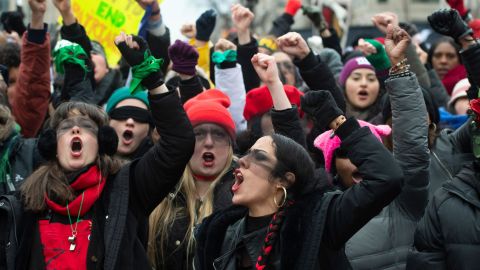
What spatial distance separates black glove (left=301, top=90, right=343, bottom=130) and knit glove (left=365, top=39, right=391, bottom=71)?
2.14 m

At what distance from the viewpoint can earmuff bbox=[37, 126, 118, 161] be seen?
5328 millimetres

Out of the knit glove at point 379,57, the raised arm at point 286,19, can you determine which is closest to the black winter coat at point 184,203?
the knit glove at point 379,57

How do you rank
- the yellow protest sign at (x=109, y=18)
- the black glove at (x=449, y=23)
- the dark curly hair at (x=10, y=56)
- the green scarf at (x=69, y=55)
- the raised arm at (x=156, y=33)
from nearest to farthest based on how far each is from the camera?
1. the black glove at (x=449, y=23)
2. the green scarf at (x=69, y=55)
3. the raised arm at (x=156, y=33)
4. the dark curly hair at (x=10, y=56)
5. the yellow protest sign at (x=109, y=18)

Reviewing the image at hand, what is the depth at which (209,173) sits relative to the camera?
595 cm

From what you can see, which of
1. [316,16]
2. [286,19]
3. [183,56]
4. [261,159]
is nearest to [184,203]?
[183,56]

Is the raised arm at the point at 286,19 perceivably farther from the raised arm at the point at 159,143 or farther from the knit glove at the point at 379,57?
the raised arm at the point at 159,143

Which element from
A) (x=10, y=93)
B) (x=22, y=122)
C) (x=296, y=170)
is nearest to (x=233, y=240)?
(x=296, y=170)

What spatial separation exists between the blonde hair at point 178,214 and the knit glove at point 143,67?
3.08 feet

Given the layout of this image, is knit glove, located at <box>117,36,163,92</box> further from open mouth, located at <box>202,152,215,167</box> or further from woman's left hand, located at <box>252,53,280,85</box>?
open mouth, located at <box>202,152,215,167</box>

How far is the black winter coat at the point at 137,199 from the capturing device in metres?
4.94

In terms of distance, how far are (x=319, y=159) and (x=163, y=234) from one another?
115 centimetres

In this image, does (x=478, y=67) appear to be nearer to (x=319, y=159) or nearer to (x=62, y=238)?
(x=319, y=159)

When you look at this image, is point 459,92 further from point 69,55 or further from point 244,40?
point 69,55

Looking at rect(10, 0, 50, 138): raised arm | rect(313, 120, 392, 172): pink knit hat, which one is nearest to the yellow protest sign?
rect(10, 0, 50, 138): raised arm
